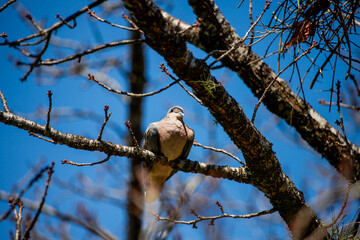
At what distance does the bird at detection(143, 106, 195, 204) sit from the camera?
3674mm

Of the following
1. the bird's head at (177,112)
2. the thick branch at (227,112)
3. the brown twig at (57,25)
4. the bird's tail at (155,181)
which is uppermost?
the bird's head at (177,112)

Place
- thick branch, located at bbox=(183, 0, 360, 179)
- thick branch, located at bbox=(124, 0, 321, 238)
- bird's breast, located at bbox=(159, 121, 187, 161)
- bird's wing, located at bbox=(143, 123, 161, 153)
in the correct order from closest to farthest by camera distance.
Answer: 1. thick branch, located at bbox=(124, 0, 321, 238)
2. thick branch, located at bbox=(183, 0, 360, 179)
3. bird's breast, located at bbox=(159, 121, 187, 161)
4. bird's wing, located at bbox=(143, 123, 161, 153)

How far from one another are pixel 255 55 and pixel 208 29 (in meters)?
0.60

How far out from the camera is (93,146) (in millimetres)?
2426

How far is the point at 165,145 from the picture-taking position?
12.1ft

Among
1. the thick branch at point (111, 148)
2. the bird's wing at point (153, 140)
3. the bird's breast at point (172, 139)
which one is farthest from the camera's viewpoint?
the bird's wing at point (153, 140)

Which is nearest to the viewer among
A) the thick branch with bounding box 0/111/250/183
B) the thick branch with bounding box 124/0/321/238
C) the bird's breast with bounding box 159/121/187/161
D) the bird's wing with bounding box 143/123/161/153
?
the thick branch with bounding box 124/0/321/238

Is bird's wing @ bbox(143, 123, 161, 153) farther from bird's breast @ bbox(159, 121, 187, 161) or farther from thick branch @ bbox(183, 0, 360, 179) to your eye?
thick branch @ bbox(183, 0, 360, 179)

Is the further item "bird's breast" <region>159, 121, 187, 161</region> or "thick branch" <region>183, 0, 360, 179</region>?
"bird's breast" <region>159, 121, 187, 161</region>

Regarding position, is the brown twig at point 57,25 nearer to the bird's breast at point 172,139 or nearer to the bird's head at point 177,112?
the bird's breast at point 172,139

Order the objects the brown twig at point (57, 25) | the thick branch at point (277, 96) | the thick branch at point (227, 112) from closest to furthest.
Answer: the brown twig at point (57, 25) → the thick branch at point (227, 112) → the thick branch at point (277, 96)

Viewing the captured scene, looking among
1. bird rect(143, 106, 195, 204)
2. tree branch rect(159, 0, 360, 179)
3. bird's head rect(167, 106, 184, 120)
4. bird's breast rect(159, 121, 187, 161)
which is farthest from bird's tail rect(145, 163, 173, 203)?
tree branch rect(159, 0, 360, 179)

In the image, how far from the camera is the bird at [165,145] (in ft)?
12.1

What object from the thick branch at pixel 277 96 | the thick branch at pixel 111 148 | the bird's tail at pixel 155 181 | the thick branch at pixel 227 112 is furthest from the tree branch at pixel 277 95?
the bird's tail at pixel 155 181
